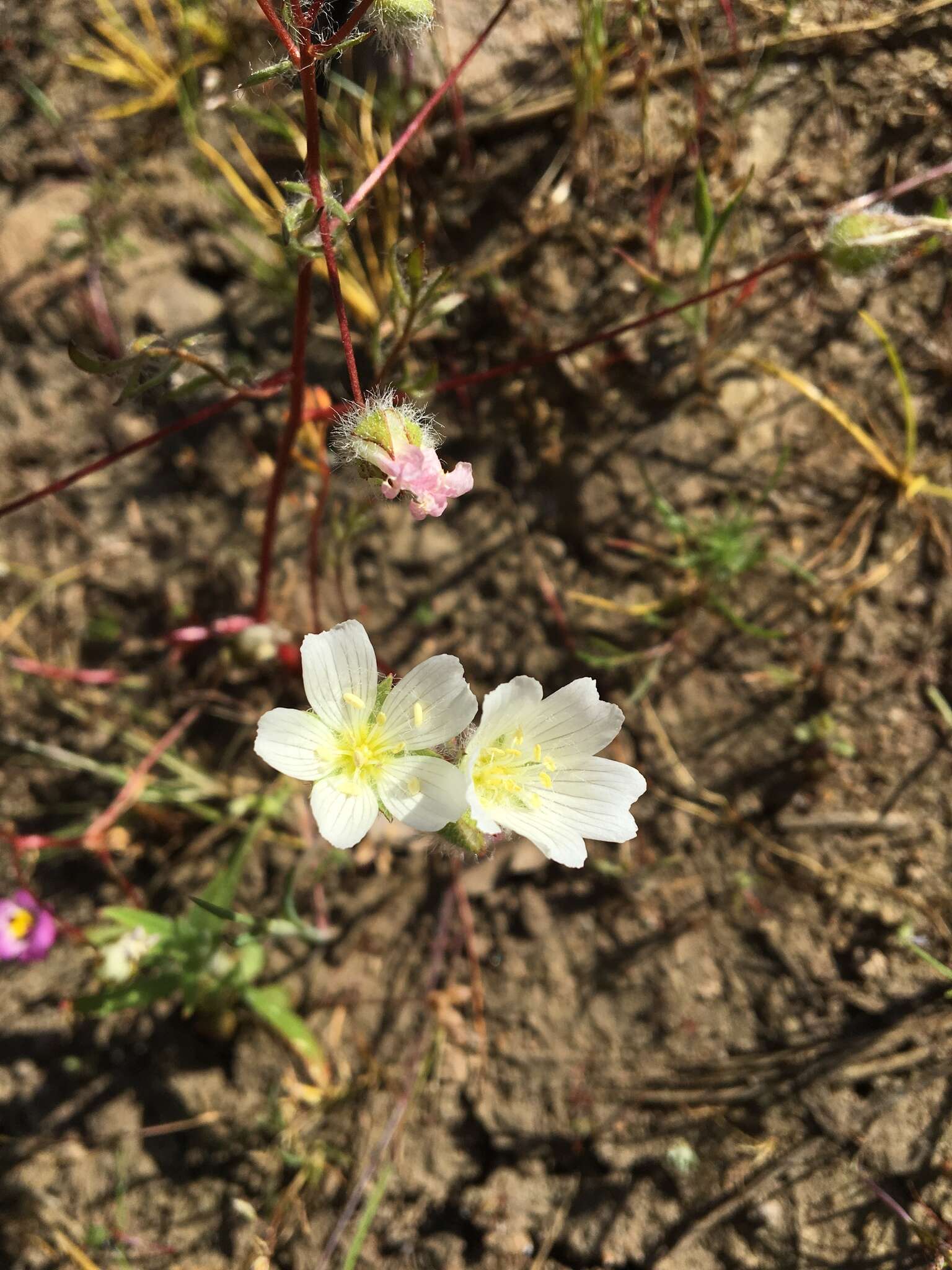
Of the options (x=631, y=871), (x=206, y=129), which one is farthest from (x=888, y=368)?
(x=206, y=129)

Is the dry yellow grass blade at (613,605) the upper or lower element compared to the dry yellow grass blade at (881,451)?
lower

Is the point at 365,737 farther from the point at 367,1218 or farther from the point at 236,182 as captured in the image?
the point at 236,182

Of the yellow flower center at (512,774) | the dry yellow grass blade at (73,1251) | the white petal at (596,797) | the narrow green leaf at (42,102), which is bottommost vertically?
the dry yellow grass blade at (73,1251)

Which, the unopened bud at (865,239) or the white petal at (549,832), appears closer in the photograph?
the white petal at (549,832)

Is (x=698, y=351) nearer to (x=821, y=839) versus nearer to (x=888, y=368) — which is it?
(x=888, y=368)

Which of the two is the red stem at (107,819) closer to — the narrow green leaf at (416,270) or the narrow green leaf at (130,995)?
the narrow green leaf at (130,995)

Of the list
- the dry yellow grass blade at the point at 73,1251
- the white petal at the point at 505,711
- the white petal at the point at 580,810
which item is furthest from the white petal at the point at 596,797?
the dry yellow grass blade at the point at 73,1251
